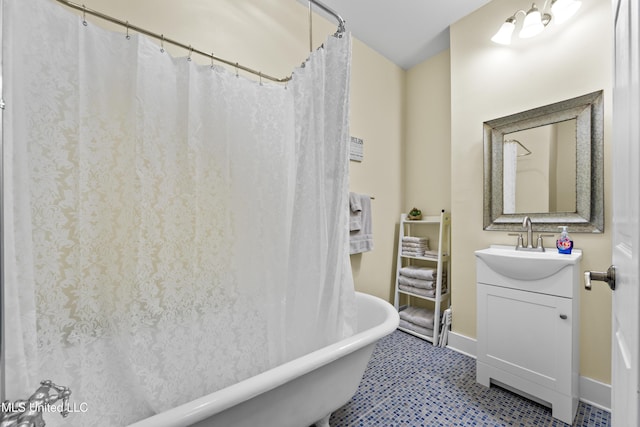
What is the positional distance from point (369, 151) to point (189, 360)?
6.85 feet

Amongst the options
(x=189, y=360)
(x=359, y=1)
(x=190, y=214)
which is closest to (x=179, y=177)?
(x=190, y=214)

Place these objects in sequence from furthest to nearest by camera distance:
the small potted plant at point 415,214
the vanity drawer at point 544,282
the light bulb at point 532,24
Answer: the small potted plant at point 415,214 < the light bulb at point 532,24 < the vanity drawer at point 544,282

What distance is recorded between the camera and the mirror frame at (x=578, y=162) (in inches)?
59.9

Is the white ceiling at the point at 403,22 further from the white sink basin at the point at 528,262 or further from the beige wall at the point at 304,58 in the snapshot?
the white sink basin at the point at 528,262

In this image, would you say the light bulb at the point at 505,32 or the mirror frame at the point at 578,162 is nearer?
the mirror frame at the point at 578,162

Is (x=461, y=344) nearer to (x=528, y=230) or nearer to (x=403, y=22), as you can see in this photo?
(x=528, y=230)

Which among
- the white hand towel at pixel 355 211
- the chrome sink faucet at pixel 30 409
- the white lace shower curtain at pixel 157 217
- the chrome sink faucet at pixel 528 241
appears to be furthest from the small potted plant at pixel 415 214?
the chrome sink faucet at pixel 30 409

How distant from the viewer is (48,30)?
0.83m

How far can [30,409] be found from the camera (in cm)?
55

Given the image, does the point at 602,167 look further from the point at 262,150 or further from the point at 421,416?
the point at 262,150

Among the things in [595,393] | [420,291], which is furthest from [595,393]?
[420,291]

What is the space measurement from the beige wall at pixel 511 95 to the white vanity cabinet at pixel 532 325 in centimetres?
16

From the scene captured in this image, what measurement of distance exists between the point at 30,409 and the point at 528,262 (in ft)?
6.62

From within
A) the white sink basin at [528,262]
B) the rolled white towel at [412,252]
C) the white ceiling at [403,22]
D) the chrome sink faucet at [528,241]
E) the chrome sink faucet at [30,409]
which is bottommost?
the chrome sink faucet at [30,409]
